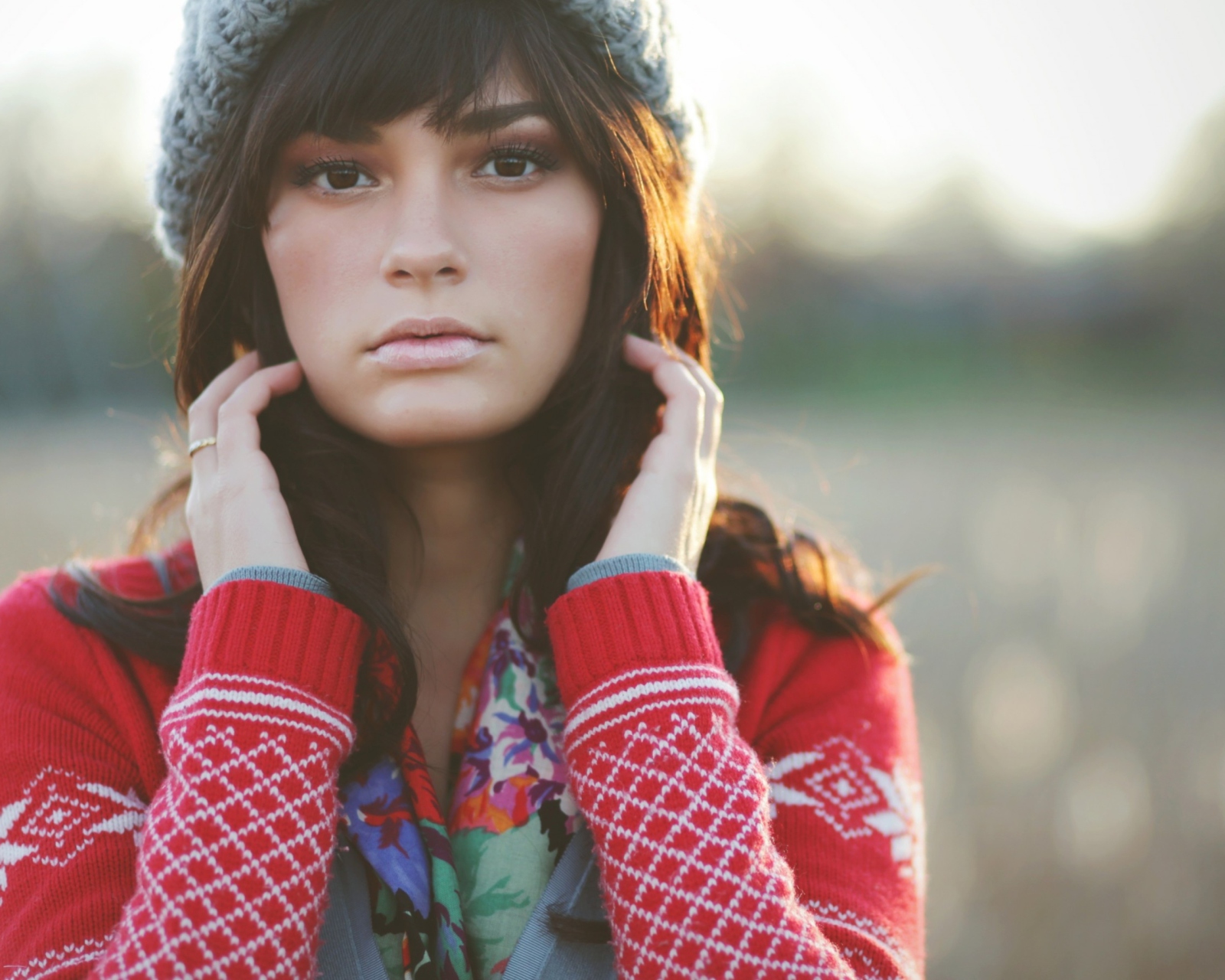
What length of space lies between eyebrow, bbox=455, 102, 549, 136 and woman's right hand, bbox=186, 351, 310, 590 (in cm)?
55

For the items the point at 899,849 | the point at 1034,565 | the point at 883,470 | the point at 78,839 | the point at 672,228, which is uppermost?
the point at 672,228

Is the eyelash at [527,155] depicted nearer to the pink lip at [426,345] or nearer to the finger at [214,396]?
the pink lip at [426,345]

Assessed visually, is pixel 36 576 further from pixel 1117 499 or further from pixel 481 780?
pixel 1117 499

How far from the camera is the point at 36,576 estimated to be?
1646 mm

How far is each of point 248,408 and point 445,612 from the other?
0.54m

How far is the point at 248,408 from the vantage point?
165cm

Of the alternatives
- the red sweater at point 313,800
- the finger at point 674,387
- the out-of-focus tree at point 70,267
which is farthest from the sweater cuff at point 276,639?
the out-of-focus tree at point 70,267

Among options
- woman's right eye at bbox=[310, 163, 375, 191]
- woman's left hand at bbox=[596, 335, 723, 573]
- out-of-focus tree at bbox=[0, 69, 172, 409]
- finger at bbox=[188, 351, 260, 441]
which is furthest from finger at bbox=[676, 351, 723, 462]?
out-of-focus tree at bbox=[0, 69, 172, 409]

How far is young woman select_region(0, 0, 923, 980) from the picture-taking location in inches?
48.6

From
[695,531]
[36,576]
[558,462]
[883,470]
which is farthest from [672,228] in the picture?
[883,470]

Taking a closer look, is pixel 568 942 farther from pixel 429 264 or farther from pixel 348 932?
pixel 429 264

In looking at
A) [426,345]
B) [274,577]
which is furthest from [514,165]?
[274,577]

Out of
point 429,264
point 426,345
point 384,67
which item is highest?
point 384,67

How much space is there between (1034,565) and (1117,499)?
275cm
